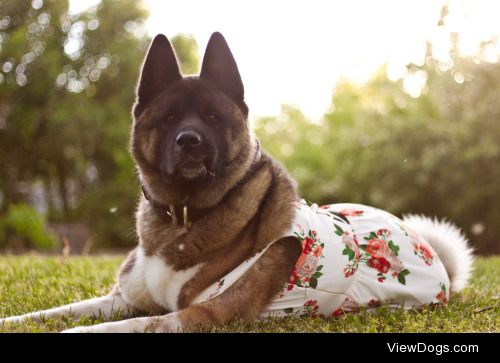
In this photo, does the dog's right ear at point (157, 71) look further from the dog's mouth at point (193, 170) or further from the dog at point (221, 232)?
the dog's mouth at point (193, 170)

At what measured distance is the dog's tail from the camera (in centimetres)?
420

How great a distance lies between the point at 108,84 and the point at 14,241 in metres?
5.30

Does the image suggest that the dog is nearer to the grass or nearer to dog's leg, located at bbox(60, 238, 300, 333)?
dog's leg, located at bbox(60, 238, 300, 333)

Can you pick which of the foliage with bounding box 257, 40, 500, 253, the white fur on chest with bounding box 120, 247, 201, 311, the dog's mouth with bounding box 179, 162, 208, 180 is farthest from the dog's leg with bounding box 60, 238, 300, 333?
the foliage with bounding box 257, 40, 500, 253

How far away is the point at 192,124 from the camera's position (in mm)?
3197

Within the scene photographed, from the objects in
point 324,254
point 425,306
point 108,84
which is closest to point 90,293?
point 324,254

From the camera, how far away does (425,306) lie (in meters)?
3.62

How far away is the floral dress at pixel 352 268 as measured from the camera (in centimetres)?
329

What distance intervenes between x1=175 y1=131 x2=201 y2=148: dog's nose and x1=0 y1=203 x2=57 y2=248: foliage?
33.6ft

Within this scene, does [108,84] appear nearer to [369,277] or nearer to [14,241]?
[14,241]

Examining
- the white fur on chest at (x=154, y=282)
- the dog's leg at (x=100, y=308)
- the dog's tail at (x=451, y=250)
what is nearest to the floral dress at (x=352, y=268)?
the white fur on chest at (x=154, y=282)

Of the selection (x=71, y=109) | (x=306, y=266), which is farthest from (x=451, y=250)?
(x=71, y=109)

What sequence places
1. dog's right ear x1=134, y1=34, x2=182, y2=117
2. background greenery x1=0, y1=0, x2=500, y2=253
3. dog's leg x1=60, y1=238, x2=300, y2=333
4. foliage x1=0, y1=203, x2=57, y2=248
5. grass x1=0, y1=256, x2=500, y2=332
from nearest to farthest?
dog's leg x1=60, y1=238, x2=300, y2=333
grass x1=0, y1=256, x2=500, y2=332
dog's right ear x1=134, y1=34, x2=182, y2=117
background greenery x1=0, y1=0, x2=500, y2=253
foliage x1=0, y1=203, x2=57, y2=248

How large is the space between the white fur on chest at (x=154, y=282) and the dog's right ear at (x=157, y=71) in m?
0.89
